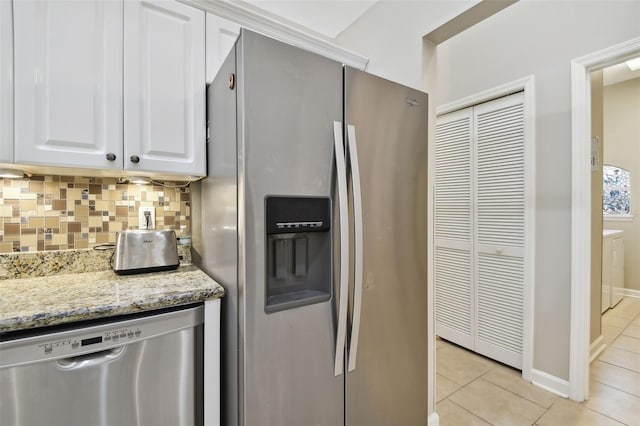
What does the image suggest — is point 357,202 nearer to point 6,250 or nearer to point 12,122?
point 12,122

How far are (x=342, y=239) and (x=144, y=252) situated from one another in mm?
991

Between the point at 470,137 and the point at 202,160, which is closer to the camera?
the point at 202,160

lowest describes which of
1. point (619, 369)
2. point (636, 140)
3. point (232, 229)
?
point (619, 369)

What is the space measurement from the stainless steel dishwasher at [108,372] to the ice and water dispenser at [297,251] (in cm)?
34

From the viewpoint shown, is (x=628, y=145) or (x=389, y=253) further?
(x=628, y=145)

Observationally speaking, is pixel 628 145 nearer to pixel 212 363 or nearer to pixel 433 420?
pixel 433 420

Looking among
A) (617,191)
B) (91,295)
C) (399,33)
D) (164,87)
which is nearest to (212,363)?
(91,295)

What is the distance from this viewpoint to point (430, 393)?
171 cm

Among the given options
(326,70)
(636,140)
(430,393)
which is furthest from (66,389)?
(636,140)

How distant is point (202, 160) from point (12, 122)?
26.6 inches

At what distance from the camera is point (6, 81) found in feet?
3.59

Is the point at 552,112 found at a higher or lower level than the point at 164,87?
higher

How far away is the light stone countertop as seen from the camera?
922 mm

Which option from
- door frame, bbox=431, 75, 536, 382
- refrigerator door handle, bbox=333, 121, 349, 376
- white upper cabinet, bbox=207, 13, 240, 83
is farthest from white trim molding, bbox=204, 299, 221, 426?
door frame, bbox=431, 75, 536, 382
